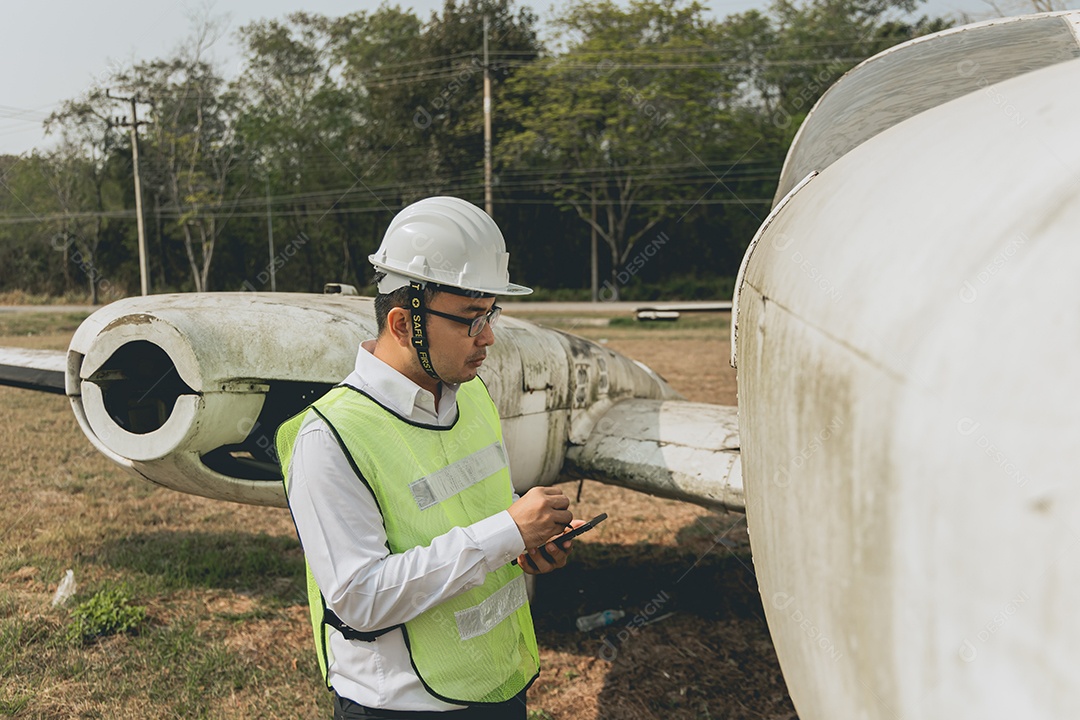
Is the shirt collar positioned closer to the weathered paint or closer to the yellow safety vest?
the yellow safety vest

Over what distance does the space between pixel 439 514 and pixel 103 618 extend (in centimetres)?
350

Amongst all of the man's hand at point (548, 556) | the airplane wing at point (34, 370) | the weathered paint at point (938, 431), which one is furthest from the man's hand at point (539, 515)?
the airplane wing at point (34, 370)

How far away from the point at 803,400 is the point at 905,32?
1786 inches

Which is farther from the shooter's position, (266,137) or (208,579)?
(266,137)

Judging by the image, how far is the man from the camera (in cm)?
191

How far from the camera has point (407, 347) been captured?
85.5 inches

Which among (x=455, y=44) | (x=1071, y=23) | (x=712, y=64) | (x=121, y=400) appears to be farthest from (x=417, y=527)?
(x=455, y=44)

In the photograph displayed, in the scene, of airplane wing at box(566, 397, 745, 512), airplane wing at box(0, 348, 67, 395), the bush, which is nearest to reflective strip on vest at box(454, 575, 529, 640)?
airplane wing at box(566, 397, 745, 512)

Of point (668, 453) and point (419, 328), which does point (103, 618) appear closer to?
point (668, 453)

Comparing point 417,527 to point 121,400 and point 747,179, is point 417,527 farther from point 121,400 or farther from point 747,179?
point 747,179

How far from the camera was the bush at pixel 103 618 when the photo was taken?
14.9ft

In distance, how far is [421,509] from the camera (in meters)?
2.08

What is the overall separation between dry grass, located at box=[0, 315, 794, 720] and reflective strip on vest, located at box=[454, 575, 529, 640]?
2.05 metres

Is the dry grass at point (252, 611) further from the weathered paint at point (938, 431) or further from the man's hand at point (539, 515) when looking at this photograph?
the weathered paint at point (938, 431)
